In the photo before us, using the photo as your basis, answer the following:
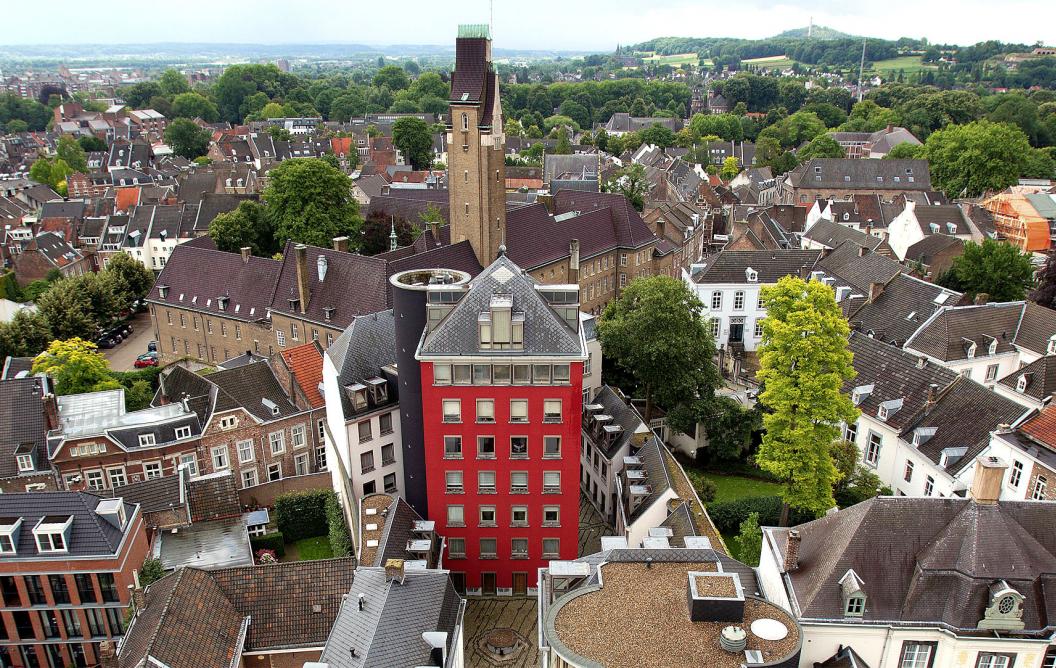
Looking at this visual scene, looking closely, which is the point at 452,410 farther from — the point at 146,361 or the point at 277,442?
the point at 146,361

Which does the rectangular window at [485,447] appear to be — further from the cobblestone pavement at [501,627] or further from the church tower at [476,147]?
the church tower at [476,147]

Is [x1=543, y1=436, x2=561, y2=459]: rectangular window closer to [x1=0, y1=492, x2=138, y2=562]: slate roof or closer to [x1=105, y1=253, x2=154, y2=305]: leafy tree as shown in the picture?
[x1=0, y1=492, x2=138, y2=562]: slate roof

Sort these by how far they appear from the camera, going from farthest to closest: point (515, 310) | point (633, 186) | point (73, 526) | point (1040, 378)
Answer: point (633, 186) < point (1040, 378) < point (515, 310) < point (73, 526)

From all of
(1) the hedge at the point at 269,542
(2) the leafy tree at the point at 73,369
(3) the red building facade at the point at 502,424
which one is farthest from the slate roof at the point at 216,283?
(3) the red building facade at the point at 502,424

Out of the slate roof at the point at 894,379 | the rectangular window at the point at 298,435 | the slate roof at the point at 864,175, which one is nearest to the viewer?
the slate roof at the point at 894,379

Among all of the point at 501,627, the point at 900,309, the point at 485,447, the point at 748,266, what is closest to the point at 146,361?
the point at 485,447
